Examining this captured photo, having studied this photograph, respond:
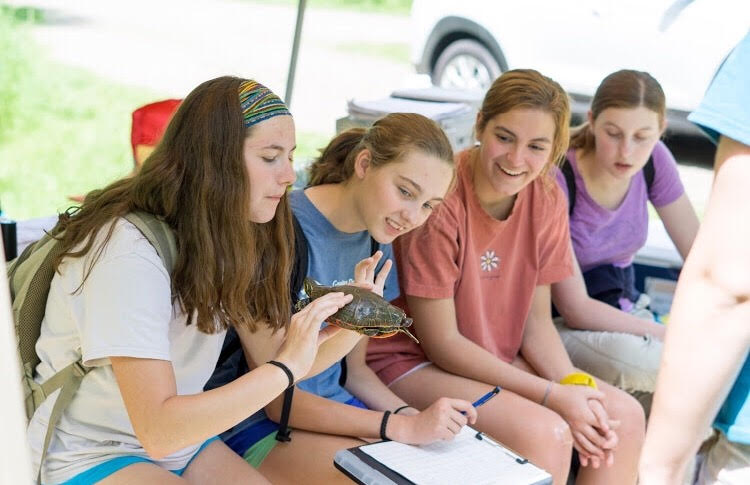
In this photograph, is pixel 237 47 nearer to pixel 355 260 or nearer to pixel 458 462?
pixel 355 260

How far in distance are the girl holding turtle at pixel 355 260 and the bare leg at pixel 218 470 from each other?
172 millimetres

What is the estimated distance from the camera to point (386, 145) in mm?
2432

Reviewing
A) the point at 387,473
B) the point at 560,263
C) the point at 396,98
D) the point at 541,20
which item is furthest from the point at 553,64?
the point at 387,473

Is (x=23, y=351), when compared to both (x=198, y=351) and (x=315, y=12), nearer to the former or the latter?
(x=198, y=351)

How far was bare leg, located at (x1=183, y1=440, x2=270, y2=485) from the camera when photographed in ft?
6.91

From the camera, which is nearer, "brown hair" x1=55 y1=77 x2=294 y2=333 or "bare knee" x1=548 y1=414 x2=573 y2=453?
"brown hair" x1=55 y1=77 x2=294 y2=333

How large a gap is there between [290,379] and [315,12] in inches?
459

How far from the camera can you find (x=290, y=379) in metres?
1.85

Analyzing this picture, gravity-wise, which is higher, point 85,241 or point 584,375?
point 85,241

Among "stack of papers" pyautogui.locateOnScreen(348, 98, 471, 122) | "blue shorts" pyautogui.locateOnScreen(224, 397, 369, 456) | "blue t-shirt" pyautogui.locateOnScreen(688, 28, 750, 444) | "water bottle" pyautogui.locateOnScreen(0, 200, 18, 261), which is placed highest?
"blue t-shirt" pyautogui.locateOnScreen(688, 28, 750, 444)

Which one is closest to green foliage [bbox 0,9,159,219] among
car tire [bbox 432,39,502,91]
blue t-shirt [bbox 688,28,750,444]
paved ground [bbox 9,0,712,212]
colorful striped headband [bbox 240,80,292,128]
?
paved ground [bbox 9,0,712,212]

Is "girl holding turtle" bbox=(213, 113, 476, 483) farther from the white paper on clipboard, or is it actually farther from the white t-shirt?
the white t-shirt

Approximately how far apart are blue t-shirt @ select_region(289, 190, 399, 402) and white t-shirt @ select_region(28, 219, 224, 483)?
470 mm

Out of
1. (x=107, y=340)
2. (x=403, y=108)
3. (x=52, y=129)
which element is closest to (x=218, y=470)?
(x=107, y=340)
